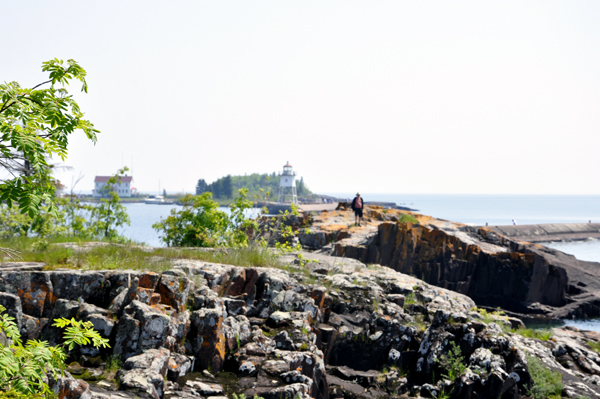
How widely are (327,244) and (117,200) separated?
16249 mm

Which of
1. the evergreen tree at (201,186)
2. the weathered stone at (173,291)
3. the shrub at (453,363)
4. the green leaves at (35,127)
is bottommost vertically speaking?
the shrub at (453,363)

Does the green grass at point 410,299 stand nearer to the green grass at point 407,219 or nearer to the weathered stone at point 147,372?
the weathered stone at point 147,372

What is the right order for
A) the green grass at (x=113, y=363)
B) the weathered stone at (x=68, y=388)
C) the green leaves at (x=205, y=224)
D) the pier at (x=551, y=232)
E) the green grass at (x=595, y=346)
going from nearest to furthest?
the weathered stone at (x=68, y=388), the green grass at (x=113, y=363), the green grass at (x=595, y=346), the green leaves at (x=205, y=224), the pier at (x=551, y=232)

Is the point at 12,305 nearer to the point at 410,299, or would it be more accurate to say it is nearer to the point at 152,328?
the point at 152,328

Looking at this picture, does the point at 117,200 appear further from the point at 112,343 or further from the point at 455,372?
the point at 455,372

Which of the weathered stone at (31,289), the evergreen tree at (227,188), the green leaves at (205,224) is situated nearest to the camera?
the weathered stone at (31,289)

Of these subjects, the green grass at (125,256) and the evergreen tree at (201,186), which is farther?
the evergreen tree at (201,186)

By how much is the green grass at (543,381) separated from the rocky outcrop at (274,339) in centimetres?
21

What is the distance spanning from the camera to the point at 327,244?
98.3 ft

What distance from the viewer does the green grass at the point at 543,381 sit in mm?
9773

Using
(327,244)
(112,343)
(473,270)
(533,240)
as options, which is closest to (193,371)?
(112,343)

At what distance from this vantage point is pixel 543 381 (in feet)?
32.7

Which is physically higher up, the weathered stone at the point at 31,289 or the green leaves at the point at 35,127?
the green leaves at the point at 35,127

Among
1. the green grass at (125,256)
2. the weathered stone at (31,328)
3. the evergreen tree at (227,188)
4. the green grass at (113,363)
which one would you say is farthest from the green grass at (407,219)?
the evergreen tree at (227,188)
